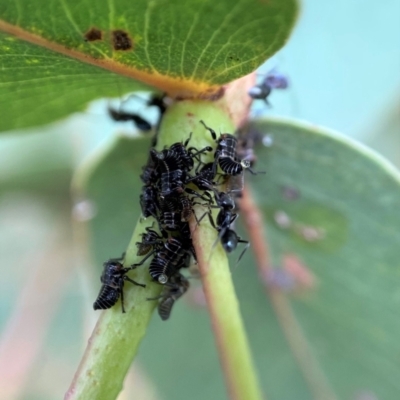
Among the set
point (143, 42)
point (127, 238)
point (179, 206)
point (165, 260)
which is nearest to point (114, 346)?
point (165, 260)

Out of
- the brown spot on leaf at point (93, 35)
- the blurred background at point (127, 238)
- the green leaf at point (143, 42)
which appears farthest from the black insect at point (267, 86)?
the brown spot on leaf at point (93, 35)

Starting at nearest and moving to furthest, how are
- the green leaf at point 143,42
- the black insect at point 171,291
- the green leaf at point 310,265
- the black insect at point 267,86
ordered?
the green leaf at point 143,42 < the black insect at point 171,291 < the black insect at point 267,86 < the green leaf at point 310,265

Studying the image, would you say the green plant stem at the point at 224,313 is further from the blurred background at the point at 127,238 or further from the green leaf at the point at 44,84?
the blurred background at the point at 127,238

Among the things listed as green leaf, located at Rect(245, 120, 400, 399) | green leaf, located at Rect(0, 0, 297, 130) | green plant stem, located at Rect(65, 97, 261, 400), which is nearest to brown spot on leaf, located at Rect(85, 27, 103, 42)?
green leaf, located at Rect(0, 0, 297, 130)

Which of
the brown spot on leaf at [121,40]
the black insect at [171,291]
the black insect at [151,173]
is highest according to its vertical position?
the brown spot on leaf at [121,40]

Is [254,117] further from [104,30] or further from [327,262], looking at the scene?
[104,30]

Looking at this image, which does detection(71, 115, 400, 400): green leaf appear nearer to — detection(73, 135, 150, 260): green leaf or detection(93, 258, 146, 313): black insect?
detection(73, 135, 150, 260): green leaf

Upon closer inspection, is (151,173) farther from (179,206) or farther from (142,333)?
(142,333)
